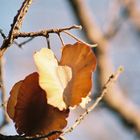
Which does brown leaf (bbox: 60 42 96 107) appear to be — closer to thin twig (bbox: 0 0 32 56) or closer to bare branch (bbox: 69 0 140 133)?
thin twig (bbox: 0 0 32 56)

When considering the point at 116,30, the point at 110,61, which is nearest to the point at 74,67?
the point at 110,61

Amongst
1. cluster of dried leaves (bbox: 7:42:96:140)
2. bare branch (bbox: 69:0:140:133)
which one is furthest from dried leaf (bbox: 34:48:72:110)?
bare branch (bbox: 69:0:140:133)

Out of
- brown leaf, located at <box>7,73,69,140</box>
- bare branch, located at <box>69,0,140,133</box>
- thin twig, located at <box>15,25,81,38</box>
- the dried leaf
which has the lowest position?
bare branch, located at <box>69,0,140,133</box>

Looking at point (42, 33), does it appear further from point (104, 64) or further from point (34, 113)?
point (104, 64)

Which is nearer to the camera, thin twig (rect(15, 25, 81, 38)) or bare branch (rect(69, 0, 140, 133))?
thin twig (rect(15, 25, 81, 38))

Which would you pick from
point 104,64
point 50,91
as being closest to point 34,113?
point 50,91

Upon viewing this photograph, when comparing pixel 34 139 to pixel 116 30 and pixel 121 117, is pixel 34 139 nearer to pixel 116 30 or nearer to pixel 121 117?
pixel 121 117

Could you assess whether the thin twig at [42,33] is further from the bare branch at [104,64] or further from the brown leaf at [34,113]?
the bare branch at [104,64]

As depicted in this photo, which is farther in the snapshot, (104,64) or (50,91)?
(104,64)
